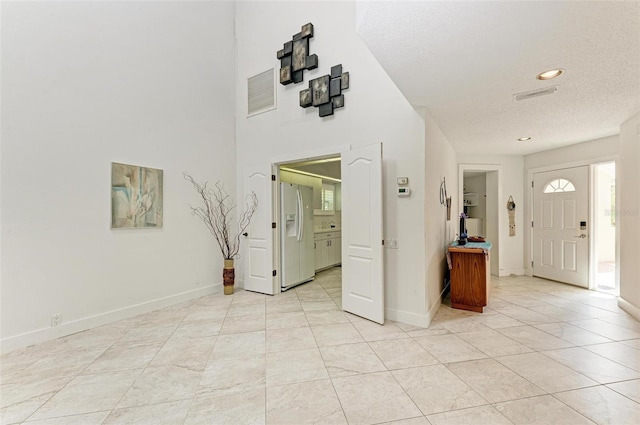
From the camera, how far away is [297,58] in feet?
13.9

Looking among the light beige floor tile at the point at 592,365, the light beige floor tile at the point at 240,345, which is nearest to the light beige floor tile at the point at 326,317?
the light beige floor tile at the point at 240,345

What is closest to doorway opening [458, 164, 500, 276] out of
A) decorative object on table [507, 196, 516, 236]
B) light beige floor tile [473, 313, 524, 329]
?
decorative object on table [507, 196, 516, 236]

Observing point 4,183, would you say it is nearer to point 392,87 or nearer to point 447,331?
point 392,87

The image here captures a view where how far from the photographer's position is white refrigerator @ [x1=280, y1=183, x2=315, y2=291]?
4664 mm

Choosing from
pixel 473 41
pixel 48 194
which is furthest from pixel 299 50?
pixel 48 194

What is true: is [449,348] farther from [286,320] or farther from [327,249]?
[327,249]

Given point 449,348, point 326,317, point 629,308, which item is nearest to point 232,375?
point 326,317

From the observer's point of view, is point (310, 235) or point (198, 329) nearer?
point (198, 329)

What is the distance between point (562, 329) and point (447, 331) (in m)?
1.29

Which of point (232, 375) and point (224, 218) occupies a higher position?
point (224, 218)

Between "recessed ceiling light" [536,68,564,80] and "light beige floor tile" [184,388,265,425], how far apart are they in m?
3.38

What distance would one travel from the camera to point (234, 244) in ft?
16.0

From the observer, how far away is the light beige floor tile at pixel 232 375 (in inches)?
79.7

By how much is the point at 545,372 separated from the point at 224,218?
4.53m
